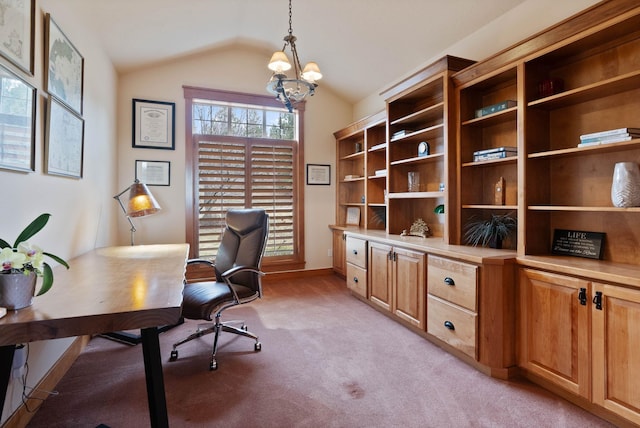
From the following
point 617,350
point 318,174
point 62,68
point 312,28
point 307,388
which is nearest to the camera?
point 617,350

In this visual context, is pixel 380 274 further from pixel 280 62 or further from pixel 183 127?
pixel 183 127

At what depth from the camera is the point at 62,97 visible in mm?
2162

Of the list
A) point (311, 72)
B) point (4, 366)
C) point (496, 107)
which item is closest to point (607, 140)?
point (496, 107)

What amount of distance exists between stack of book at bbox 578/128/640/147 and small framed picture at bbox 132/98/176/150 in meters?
4.10

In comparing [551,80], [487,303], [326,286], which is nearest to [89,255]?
[326,286]

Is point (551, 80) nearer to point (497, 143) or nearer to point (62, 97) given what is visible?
point (497, 143)

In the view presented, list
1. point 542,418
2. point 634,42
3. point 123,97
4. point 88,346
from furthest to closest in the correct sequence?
point 123,97
point 88,346
point 634,42
point 542,418

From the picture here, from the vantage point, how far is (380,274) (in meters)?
3.27

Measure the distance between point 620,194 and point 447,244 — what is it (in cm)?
117

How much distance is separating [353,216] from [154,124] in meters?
2.87

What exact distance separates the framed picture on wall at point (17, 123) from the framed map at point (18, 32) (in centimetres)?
9

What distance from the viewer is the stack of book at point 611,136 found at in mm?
1734

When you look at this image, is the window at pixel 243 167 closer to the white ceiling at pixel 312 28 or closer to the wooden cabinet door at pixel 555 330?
the white ceiling at pixel 312 28

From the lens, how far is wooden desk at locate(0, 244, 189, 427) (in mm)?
1106
